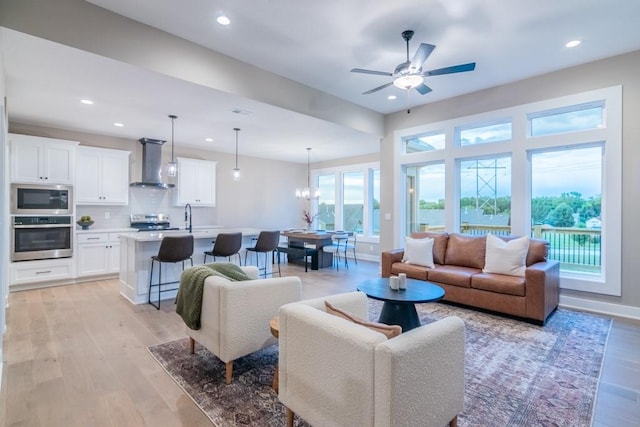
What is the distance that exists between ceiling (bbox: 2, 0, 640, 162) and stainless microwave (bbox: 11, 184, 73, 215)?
3.66ft

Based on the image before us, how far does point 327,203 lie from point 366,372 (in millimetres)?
8171

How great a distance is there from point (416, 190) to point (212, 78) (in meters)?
4.11

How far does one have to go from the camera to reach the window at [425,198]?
5707 millimetres

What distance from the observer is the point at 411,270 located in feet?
14.8

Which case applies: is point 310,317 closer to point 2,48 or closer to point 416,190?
point 2,48

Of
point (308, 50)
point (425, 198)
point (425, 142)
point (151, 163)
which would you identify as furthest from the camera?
point (151, 163)

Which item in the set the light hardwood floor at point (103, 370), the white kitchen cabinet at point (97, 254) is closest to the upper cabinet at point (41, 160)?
the white kitchen cabinet at point (97, 254)

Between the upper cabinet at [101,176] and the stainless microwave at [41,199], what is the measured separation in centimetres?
28

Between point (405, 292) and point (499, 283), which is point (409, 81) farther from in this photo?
point (499, 283)

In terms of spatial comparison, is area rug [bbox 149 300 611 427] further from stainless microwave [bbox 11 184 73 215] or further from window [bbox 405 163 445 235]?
stainless microwave [bbox 11 184 73 215]

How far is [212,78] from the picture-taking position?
369cm

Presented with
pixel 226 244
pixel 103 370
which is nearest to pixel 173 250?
pixel 226 244

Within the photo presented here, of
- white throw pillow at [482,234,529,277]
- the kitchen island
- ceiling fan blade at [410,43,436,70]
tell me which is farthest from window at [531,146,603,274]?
the kitchen island

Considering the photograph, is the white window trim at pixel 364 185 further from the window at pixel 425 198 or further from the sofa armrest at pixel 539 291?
the sofa armrest at pixel 539 291
